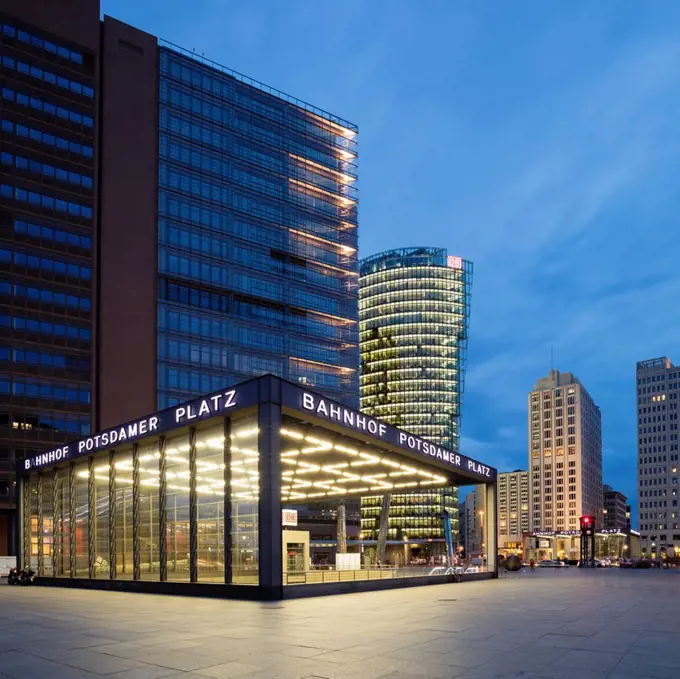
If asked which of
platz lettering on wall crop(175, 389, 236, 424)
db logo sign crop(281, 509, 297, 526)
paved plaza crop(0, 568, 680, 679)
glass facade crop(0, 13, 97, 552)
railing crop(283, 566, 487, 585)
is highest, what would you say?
glass facade crop(0, 13, 97, 552)

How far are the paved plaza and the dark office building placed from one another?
72502 millimetres

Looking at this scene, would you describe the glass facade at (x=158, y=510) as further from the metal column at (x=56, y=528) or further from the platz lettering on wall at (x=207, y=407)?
the platz lettering on wall at (x=207, y=407)

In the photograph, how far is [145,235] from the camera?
110 metres

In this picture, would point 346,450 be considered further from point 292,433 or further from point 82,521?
point 82,521

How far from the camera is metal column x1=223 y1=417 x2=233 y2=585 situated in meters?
33.5

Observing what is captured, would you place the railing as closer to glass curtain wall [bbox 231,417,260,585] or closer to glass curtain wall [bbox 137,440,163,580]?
glass curtain wall [bbox 231,417,260,585]

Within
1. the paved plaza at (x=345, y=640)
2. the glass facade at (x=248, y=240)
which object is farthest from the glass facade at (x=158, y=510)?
the glass facade at (x=248, y=240)

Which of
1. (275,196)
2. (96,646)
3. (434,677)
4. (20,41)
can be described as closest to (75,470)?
(96,646)

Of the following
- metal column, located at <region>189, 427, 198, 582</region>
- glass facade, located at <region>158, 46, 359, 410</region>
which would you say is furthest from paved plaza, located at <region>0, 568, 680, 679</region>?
glass facade, located at <region>158, 46, 359, 410</region>

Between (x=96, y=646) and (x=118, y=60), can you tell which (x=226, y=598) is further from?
(x=118, y=60)

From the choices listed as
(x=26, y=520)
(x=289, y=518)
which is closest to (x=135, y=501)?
(x=289, y=518)

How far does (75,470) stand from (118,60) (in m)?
80.4

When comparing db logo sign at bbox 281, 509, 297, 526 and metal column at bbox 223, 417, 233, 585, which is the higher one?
metal column at bbox 223, 417, 233, 585

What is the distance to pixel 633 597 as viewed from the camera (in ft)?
107
